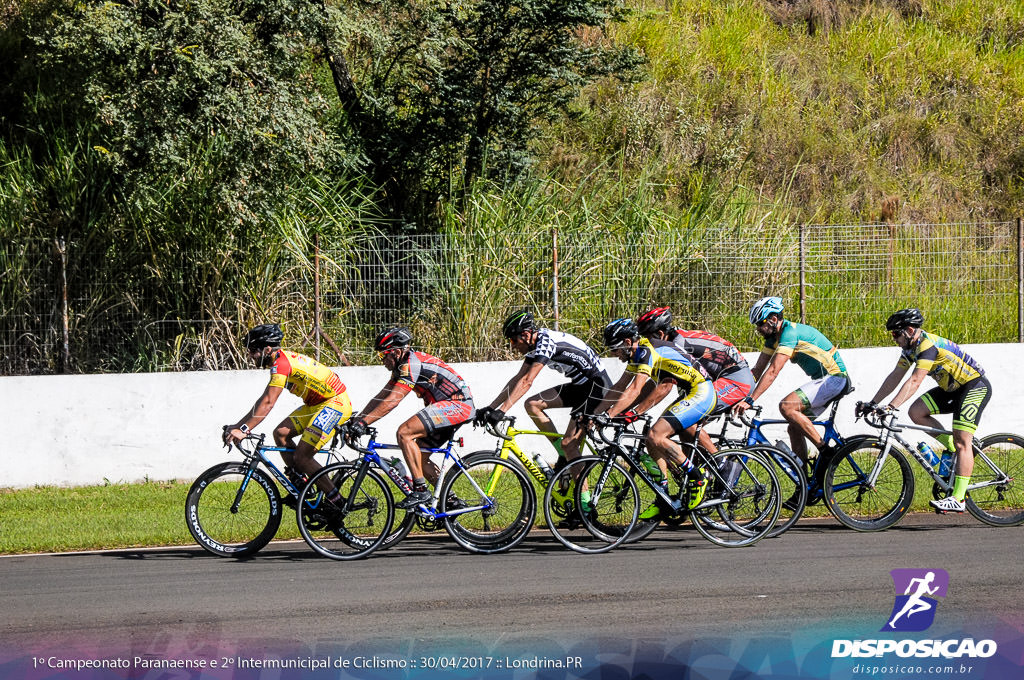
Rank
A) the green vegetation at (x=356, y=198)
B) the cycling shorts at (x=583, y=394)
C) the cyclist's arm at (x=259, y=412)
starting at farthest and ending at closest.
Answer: the green vegetation at (x=356, y=198) → the cycling shorts at (x=583, y=394) → the cyclist's arm at (x=259, y=412)

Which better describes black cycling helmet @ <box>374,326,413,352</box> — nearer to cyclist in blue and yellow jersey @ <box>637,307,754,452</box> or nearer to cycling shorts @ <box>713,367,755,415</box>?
cyclist in blue and yellow jersey @ <box>637,307,754,452</box>

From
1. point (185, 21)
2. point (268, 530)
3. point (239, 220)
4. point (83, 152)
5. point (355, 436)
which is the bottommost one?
point (268, 530)

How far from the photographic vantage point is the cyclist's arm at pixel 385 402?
30.5ft

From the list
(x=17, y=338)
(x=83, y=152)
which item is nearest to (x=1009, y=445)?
(x=17, y=338)

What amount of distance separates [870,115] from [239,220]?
51.9 ft

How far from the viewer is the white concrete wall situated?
12484mm

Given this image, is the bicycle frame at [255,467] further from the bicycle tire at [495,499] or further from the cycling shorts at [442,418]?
the bicycle tire at [495,499]

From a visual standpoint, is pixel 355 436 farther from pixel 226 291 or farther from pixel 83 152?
pixel 83 152

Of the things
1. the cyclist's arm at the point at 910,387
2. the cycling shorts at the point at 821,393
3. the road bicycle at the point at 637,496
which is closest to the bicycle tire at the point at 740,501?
the road bicycle at the point at 637,496

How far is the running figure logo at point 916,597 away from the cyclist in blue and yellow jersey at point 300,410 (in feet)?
14.5

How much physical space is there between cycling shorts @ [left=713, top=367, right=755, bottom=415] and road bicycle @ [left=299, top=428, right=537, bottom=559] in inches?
86.6

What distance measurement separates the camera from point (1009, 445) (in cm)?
1023

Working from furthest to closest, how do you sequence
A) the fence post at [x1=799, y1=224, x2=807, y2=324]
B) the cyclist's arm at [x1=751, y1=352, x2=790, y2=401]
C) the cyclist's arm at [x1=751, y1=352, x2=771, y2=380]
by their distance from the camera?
1. the fence post at [x1=799, y1=224, x2=807, y2=324]
2. the cyclist's arm at [x1=751, y1=352, x2=771, y2=380]
3. the cyclist's arm at [x1=751, y1=352, x2=790, y2=401]

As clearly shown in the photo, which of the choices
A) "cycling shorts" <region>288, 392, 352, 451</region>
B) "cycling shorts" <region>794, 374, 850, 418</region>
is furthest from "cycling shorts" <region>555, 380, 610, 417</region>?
"cycling shorts" <region>288, 392, 352, 451</region>
